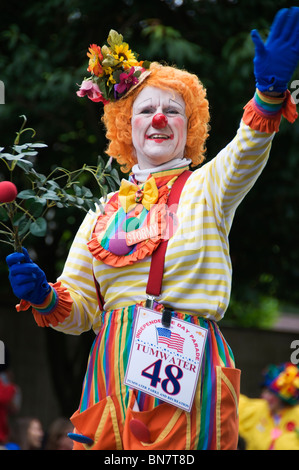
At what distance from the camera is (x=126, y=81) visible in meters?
3.18

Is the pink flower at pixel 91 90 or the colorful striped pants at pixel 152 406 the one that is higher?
the pink flower at pixel 91 90

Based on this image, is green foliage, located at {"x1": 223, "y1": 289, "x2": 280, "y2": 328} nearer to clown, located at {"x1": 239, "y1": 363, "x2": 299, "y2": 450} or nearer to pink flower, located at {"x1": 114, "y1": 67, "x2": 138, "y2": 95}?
clown, located at {"x1": 239, "y1": 363, "x2": 299, "y2": 450}

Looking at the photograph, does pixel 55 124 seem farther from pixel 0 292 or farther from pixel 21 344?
pixel 21 344

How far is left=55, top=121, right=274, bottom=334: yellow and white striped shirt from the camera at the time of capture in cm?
281

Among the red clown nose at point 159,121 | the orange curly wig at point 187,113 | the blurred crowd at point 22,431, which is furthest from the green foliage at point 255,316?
the red clown nose at point 159,121

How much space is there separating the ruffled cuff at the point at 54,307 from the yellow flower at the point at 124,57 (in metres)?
0.92

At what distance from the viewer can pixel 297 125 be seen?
6.27 metres

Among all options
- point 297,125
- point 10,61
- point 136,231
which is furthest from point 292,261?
point 136,231

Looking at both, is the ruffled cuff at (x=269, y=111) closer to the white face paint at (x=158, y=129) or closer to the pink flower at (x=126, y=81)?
the white face paint at (x=158, y=129)

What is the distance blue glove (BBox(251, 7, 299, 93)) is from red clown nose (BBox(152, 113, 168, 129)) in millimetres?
583

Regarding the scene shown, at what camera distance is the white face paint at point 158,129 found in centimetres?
312

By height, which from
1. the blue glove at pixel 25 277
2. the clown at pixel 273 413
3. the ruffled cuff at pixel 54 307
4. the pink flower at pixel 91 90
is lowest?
the clown at pixel 273 413

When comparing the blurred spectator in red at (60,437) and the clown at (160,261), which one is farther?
the blurred spectator in red at (60,437)
